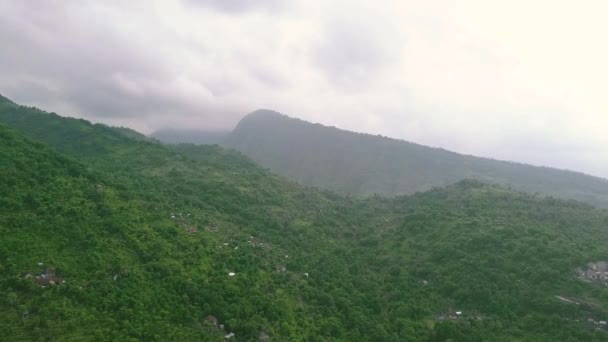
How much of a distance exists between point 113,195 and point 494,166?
394 ft

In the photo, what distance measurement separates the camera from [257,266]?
103 ft

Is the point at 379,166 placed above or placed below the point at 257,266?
above

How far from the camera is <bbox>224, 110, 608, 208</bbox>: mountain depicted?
363 ft

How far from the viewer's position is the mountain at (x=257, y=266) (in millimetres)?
21000

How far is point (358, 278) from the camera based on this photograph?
3594 centimetres

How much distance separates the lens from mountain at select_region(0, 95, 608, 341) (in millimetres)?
21000

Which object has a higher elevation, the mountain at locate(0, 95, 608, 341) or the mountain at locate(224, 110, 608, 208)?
Answer: the mountain at locate(224, 110, 608, 208)

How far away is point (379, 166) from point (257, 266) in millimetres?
106227

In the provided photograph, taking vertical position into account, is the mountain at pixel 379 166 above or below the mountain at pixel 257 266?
above

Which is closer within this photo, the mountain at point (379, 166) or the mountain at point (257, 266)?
the mountain at point (257, 266)

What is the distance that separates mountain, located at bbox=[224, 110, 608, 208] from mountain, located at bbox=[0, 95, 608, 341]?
6429cm

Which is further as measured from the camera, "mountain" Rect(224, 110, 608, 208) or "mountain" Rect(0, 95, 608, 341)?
"mountain" Rect(224, 110, 608, 208)

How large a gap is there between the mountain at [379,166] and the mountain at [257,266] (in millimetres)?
64292

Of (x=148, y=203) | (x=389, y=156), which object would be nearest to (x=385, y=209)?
(x=148, y=203)
